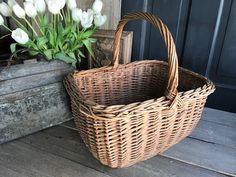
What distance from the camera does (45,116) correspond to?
738 mm

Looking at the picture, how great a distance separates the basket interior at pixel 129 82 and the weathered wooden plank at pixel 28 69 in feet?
0.30

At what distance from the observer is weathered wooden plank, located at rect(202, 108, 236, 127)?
0.83 meters

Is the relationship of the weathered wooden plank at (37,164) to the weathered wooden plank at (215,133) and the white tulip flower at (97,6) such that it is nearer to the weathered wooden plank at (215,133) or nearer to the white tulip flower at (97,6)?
the weathered wooden plank at (215,133)

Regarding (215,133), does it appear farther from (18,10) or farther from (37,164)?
(18,10)

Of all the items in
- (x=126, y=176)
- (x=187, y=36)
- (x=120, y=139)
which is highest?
(x=187, y=36)

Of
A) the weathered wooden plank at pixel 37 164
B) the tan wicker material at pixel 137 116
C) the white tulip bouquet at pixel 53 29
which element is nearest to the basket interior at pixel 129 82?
the tan wicker material at pixel 137 116

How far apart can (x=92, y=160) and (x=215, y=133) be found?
0.44m

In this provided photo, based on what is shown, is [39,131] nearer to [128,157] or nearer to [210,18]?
[128,157]

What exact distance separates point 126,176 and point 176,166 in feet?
0.49

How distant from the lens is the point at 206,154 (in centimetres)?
67

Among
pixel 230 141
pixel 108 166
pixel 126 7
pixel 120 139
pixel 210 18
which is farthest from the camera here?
pixel 126 7

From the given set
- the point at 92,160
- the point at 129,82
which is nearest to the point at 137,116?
the point at 92,160

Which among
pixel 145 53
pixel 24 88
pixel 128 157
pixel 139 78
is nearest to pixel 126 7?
pixel 145 53

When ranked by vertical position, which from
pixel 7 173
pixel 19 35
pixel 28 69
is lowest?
pixel 7 173
